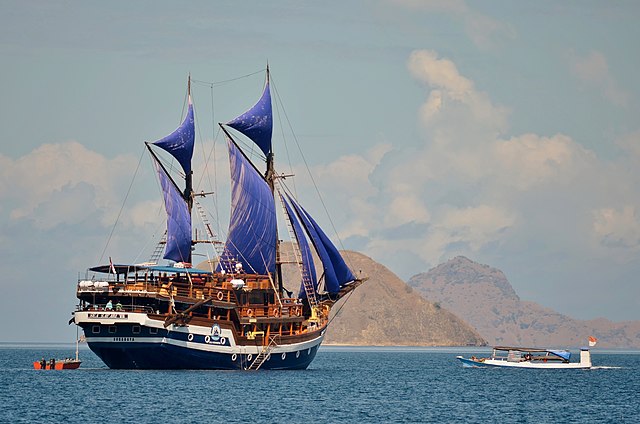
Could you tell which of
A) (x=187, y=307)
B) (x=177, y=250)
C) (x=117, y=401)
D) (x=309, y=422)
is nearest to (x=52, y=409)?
(x=117, y=401)

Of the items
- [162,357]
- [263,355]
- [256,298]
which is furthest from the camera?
[256,298]

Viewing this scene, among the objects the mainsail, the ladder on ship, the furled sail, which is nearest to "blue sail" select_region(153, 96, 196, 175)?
the mainsail

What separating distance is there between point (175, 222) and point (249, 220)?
7324 mm

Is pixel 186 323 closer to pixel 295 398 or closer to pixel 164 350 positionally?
pixel 164 350

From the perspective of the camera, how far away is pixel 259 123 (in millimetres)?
123062

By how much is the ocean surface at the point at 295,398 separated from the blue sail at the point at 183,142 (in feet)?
74.6

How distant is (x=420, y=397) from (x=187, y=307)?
850 inches

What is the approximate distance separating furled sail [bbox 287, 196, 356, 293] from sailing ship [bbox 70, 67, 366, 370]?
0.12m

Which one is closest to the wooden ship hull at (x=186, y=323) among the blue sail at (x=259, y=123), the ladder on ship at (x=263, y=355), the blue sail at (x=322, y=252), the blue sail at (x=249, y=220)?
the ladder on ship at (x=263, y=355)

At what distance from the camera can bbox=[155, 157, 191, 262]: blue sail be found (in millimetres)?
119688

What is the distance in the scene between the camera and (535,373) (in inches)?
5458

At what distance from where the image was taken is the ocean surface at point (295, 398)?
79875mm

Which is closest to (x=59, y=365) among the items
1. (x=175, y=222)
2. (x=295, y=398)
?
(x=175, y=222)

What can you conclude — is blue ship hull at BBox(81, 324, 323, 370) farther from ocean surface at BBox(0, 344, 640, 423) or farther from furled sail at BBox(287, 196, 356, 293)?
furled sail at BBox(287, 196, 356, 293)
